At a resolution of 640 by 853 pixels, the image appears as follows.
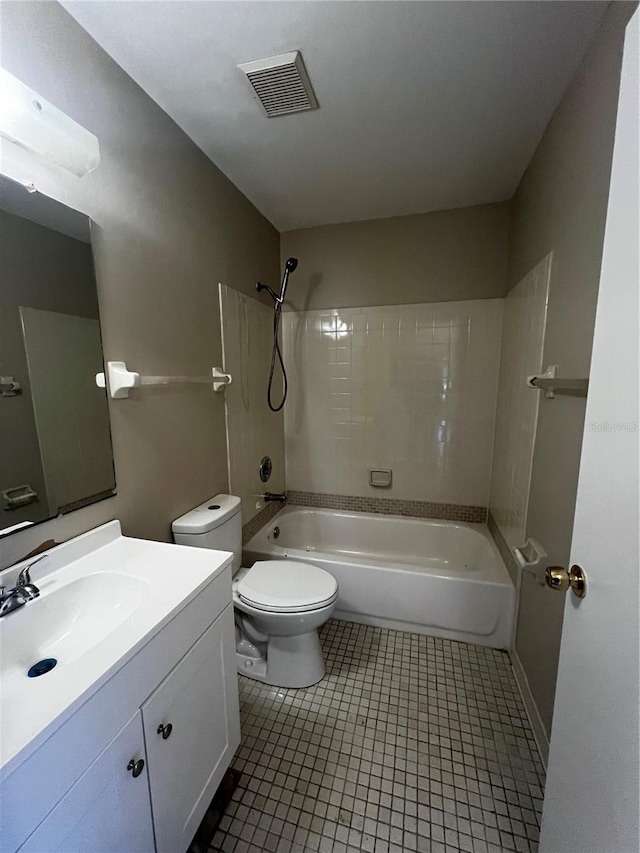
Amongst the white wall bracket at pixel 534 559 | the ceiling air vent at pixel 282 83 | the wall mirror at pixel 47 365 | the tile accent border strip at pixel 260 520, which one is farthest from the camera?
the tile accent border strip at pixel 260 520

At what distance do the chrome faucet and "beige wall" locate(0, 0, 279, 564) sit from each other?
86mm

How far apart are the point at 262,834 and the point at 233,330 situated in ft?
6.50

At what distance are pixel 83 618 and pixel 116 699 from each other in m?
0.36

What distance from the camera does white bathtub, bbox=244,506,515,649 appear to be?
1723 mm

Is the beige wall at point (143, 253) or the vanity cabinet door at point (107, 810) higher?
the beige wall at point (143, 253)

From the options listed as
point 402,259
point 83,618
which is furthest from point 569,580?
point 402,259

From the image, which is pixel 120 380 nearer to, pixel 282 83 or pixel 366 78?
pixel 282 83

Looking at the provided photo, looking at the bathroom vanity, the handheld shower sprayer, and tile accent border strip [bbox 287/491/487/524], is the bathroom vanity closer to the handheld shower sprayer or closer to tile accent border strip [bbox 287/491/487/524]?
the handheld shower sprayer

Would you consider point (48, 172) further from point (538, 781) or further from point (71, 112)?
point (538, 781)

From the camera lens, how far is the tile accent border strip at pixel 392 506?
2322mm

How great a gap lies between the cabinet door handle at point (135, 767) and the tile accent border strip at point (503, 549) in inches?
63.0

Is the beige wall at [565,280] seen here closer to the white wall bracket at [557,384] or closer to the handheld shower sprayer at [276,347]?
the white wall bracket at [557,384]

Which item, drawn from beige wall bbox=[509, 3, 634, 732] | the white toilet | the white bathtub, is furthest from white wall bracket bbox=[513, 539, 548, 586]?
the white toilet

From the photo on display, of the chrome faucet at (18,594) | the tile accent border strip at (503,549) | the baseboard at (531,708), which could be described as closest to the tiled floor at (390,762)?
the baseboard at (531,708)
